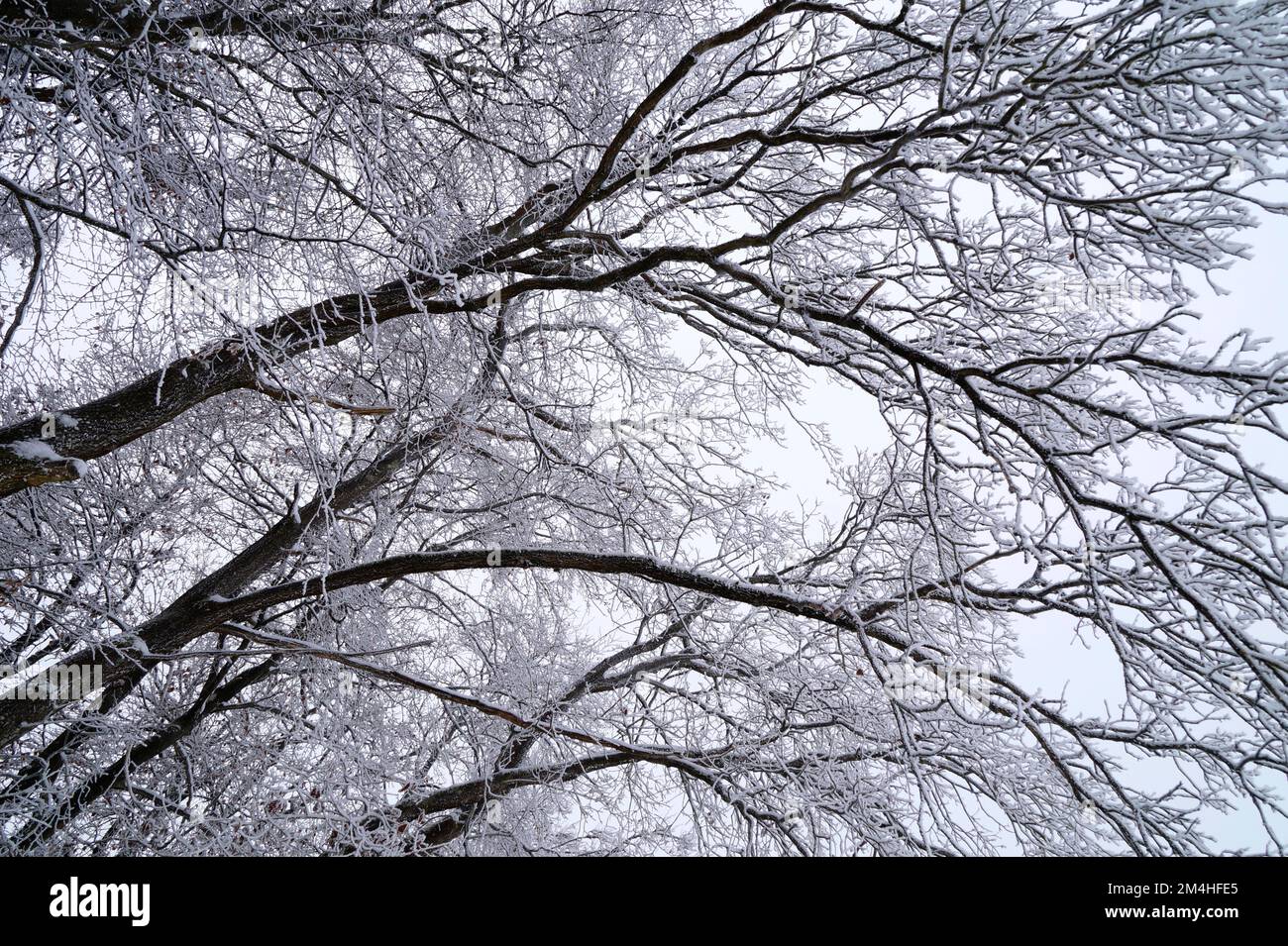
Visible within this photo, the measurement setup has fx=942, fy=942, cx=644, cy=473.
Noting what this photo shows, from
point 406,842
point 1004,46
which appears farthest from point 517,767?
point 1004,46

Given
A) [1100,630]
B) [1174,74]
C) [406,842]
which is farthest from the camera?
[406,842]

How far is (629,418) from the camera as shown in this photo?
6344mm

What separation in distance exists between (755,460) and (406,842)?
3598 mm

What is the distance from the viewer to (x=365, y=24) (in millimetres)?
4250

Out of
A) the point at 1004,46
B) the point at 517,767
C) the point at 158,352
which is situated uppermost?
the point at 158,352

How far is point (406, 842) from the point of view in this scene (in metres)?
6.46

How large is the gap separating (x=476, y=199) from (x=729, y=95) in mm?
1602

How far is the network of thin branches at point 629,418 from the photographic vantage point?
11.6ft

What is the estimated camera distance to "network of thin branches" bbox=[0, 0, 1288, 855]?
355 centimetres

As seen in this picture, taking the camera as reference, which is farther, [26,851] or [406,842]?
[406,842]

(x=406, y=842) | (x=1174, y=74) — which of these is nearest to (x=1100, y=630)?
(x=1174, y=74)
